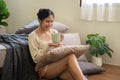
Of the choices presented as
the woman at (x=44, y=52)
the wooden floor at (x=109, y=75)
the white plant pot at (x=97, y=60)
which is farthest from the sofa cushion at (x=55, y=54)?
the white plant pot at (x=97, y=60)

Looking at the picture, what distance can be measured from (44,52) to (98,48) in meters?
0.89

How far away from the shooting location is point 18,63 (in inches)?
86.8

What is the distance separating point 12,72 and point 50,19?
699mm

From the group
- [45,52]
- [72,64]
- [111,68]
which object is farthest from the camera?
[111,68]

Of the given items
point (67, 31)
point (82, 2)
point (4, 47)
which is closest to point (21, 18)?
point (67, 31)

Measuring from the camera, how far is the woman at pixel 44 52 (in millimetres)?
1994

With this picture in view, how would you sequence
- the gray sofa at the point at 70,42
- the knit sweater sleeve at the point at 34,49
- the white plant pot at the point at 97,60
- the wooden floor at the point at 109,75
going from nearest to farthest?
the knit sweater sleeve at the point at 34,49 → the gray sofa at the point at 70,42 → the wooden floor at the point at 109,75 → the white plant pot at the point at 97,60

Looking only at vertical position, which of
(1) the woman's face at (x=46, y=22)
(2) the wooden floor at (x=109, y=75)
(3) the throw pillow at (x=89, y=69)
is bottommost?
(2) the wooden floor at (x=109, y=75)

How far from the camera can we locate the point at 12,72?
2154 millimetres

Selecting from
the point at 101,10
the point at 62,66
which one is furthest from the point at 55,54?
the point at 101,10

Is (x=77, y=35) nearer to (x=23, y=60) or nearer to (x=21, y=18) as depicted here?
(x=23, y=60)

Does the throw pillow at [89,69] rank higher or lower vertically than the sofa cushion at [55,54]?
lower

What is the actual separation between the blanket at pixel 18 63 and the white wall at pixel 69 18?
3.43 feet

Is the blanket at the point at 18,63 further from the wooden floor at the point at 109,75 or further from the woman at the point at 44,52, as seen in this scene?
the wooden floor at the point at 109,75
